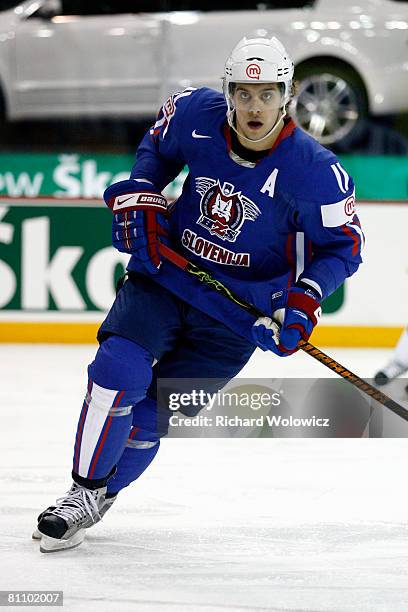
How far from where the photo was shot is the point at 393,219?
207 inches

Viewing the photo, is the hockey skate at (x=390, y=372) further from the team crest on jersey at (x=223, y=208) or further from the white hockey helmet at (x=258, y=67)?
the white hockey helmet at (x=258, y=67)

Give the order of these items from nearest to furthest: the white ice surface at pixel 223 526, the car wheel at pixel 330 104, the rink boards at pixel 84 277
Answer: the white ice surface at pixel 223 526 < the rink boards at pixel 84 277 < the car wheel at pixel 330 104

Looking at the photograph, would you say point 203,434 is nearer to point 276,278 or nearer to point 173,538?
point 173,538

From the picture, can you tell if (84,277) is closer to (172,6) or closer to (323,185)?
(172,6)

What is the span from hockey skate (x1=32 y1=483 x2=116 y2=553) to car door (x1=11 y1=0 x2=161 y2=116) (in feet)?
11.7

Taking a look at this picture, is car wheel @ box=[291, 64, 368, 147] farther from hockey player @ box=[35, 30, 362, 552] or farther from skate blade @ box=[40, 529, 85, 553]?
skate blade @ box=[40, 529, 85, 553]

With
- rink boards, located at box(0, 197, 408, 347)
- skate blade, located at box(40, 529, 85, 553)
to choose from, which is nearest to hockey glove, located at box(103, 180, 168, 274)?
skate blade, located at box(40, 529, 85, 553)

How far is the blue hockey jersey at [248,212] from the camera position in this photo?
2.38 m

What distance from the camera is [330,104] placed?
5.83 m

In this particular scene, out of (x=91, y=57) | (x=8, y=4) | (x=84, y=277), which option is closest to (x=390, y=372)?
(x=84, y=277)

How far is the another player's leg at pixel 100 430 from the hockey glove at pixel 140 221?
20 centimetres

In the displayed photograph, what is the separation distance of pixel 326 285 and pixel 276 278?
14 cm

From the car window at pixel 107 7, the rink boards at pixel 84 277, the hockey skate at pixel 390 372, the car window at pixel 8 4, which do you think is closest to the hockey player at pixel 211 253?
the hockey skate at pixel 390 372

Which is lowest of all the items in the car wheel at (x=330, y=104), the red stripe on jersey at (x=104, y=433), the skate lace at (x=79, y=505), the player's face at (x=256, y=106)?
the car wheel at (x=330, y=104)
